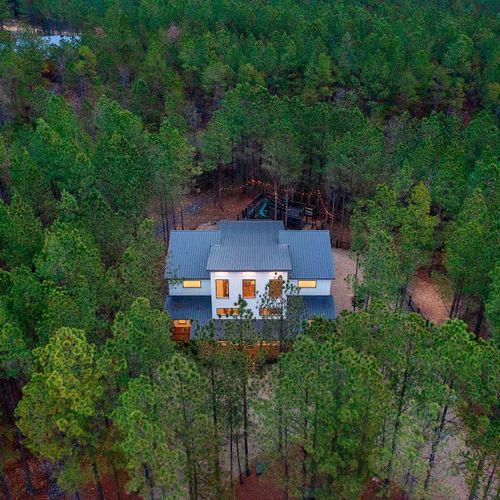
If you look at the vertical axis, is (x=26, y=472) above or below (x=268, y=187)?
below

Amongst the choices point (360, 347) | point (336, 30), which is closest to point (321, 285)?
point (360, 347)

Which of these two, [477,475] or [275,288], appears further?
[275,288]

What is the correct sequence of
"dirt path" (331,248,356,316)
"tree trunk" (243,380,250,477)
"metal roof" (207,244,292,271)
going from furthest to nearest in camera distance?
"dirt path" (331,248,356,316) < "metal roof" (207,244,292,271) < "tree trunk" (243,380,250,477)

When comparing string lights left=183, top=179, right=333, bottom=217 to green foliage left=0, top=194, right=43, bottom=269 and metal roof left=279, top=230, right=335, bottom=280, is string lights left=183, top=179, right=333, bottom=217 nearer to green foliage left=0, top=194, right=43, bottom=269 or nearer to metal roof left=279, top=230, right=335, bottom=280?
metal roof left=279, top=230, right=335, bottom=280

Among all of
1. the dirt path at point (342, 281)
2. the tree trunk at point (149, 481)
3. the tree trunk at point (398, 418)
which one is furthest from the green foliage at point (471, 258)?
the tree trunk at point (149, 481)

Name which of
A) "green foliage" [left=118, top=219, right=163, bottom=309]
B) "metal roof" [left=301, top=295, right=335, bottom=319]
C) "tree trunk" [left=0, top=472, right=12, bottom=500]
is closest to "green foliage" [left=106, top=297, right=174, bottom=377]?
"green foliage" [left=118, top=219, right=163, bottom=309]

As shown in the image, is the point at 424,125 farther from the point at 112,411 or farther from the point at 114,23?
the point at 114,23

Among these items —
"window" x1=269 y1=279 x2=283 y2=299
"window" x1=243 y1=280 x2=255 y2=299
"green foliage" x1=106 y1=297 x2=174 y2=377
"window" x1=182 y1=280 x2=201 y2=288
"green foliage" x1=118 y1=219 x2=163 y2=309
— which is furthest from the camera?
"window" x1=182 y1=280 x2=201 y2=288

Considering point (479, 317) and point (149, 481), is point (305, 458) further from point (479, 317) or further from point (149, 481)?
point (479, 317)

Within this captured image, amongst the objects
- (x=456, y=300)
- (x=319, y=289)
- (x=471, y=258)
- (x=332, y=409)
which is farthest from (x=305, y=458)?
(x=456, y=300)
